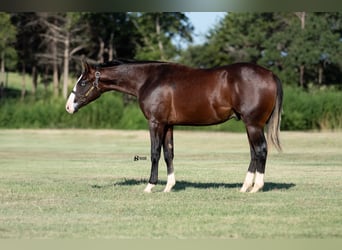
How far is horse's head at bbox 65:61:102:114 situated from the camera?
1470 cm

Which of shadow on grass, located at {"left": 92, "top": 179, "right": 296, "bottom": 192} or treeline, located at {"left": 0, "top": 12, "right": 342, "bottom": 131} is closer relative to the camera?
shadow on grass, located at {"left": 92, "top": 179, "right": 296, "bottom": 192}

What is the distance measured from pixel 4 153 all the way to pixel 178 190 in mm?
13338

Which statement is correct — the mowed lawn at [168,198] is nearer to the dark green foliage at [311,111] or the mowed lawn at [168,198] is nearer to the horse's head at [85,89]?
the horse's head at [85,89]

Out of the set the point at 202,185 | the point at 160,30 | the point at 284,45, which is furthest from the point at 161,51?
the point at 202,185

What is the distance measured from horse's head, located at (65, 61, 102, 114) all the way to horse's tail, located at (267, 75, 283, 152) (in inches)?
117

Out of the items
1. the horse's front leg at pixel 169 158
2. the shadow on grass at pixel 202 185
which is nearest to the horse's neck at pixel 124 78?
the horse's front leg at pixel 169 158

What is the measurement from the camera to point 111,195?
13.8 metres

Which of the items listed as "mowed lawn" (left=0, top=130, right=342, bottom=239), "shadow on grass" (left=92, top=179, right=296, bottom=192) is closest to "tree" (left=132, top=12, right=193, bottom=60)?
"mowed lawn" (left=0, top=130, right=342, bottom=239)

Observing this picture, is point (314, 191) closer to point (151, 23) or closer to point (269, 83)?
point (269, 83)

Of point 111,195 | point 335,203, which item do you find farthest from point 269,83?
point 111,195

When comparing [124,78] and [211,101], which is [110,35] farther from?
[211,101]

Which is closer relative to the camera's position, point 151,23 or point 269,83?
point 269,83

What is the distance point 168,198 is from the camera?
43.8ft

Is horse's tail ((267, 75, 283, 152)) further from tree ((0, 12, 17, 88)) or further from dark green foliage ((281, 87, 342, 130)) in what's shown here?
tree ((0, 12, 17, 88))
